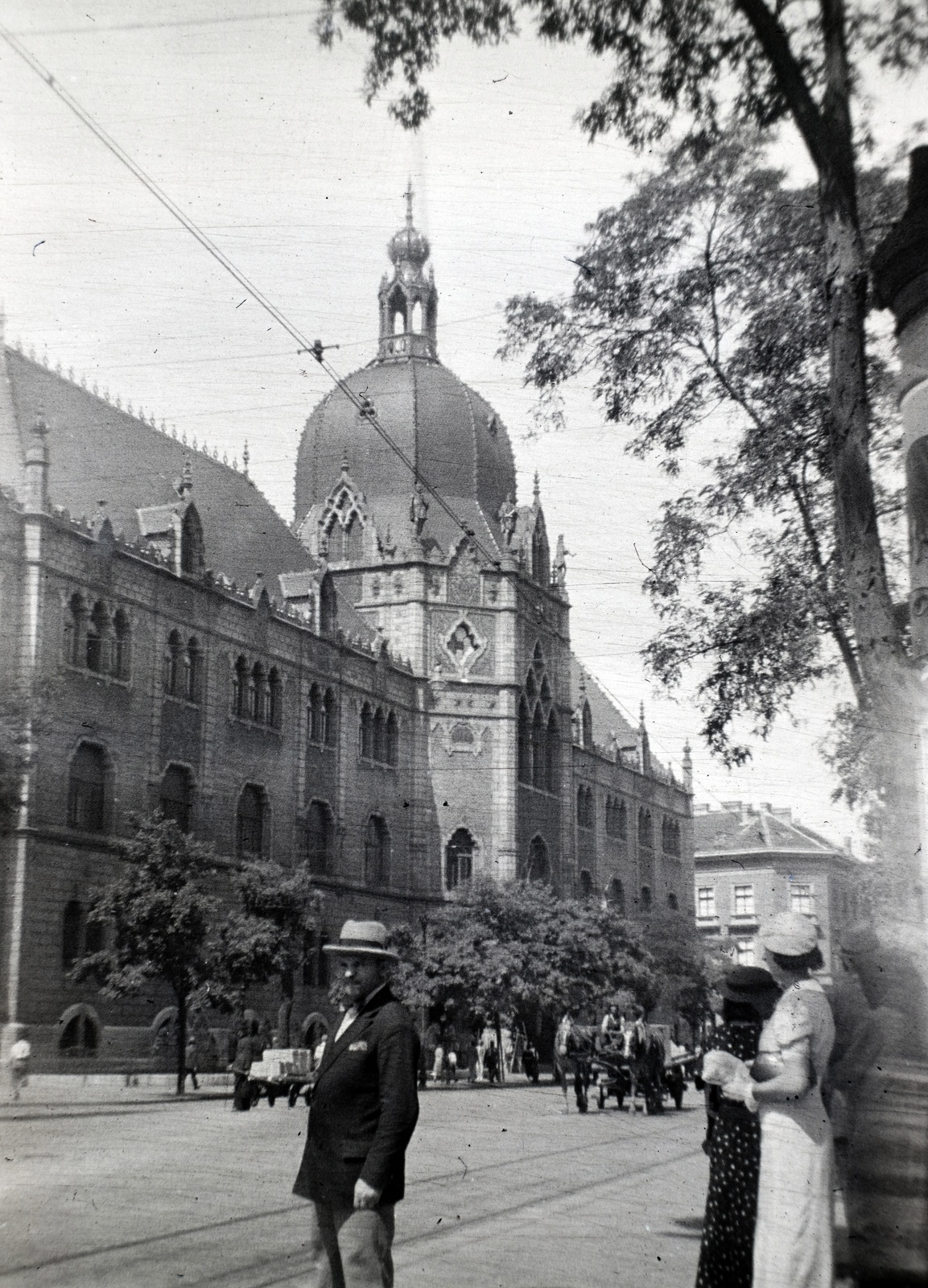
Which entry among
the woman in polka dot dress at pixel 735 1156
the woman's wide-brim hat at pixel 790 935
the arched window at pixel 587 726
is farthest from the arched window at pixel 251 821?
the woman's wide-brim hat at pixel 790 935

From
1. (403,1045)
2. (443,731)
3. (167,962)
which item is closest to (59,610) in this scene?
(167,962)

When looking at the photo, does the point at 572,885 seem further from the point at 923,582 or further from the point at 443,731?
the point at 923,582

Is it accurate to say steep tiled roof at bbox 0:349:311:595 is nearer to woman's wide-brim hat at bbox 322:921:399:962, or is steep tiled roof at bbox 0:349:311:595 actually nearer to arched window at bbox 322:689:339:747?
arched window at bbox 322:689:339:747

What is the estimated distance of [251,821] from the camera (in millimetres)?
36688

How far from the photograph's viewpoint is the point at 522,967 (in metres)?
35.1

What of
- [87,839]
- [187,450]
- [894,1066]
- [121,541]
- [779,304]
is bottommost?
[894,1066]

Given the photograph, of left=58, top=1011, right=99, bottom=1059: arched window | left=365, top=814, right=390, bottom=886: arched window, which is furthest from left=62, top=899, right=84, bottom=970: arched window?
left=365, top=814, right=390, bottom=886: arched window

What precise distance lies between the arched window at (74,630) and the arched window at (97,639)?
342 millimetres

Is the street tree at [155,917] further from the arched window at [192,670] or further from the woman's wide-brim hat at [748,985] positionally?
the woman's wide-brim hat at [748,985]

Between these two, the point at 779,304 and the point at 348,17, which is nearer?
the point at 348,17

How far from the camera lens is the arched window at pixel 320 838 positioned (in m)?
39.4

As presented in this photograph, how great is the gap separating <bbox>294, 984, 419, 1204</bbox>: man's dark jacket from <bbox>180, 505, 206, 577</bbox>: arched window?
2909 cm

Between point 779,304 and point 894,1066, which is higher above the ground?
point 779,304

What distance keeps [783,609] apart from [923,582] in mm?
2598
